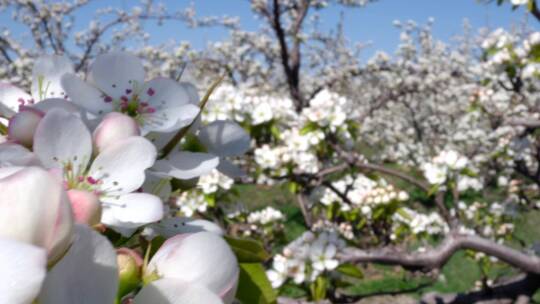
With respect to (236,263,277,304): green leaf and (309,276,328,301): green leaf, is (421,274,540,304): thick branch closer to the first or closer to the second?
(309,276,328,301): green leaf

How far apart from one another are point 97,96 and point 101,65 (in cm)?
5

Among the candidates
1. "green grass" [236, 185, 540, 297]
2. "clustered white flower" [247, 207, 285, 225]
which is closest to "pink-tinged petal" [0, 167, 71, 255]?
"green grass" [236, 185, 540, 297]

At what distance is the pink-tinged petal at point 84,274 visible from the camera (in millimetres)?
348

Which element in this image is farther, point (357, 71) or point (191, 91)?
point (357, 71)

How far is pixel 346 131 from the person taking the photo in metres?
2.81

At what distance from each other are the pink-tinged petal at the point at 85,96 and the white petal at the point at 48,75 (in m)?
0.05

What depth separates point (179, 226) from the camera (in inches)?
23.1

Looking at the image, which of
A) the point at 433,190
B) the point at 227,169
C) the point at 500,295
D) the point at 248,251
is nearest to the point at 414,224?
the point at 433,190

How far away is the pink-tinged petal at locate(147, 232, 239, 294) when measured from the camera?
42 cm

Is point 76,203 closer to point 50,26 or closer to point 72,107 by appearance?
point 72,107

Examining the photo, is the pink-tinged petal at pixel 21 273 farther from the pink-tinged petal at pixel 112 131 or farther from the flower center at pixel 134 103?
the flower center at pixel 134 103

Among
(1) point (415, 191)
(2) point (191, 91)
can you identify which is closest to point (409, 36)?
(1) point (415, 191)

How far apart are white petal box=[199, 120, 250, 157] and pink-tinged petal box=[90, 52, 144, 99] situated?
0.10 metres

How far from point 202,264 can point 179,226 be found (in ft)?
0.58
